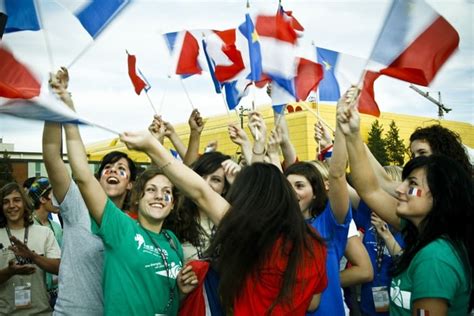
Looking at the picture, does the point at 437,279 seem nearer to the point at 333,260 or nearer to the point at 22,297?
the point at 333,260

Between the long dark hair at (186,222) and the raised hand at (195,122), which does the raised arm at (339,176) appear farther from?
the raised hand at (195,122)

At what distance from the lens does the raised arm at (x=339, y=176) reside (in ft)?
13.5

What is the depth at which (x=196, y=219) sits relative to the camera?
4.66 m

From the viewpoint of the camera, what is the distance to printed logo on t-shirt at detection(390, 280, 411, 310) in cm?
336

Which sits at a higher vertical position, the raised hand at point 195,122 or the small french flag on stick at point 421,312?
the raised hand at point 195,122

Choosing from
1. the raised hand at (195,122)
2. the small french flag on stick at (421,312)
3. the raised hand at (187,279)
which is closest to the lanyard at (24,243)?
the raised hand at (195,122)

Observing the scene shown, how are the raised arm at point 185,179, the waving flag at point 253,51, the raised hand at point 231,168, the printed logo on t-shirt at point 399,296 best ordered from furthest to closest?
1. the waving flag at point 253,51
2. the raised hand at point 231,168
3. the raised arm at point 185,179
4. the printed logo on t-shirt at point 399,296

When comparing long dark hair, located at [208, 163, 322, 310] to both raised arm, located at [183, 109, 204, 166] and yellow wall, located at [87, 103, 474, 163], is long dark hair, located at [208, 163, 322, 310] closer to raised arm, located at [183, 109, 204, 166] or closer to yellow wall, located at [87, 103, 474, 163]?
raised arm, located at [183, 109, 204, 166]

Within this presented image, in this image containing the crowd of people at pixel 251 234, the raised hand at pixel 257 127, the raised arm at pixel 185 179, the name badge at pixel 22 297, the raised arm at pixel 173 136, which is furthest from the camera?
the raised arm at pixel 173 136

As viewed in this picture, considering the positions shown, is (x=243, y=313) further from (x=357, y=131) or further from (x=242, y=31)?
(x=242, y=31)

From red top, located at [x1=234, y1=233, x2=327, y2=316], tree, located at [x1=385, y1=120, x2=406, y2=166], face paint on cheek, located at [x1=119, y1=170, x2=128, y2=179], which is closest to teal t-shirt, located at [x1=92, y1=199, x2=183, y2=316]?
red top, located at [x1=234, y1=233, x2=327, y2=316]

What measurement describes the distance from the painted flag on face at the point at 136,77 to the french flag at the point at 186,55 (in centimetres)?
43

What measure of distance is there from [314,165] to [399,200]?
1.36 metres

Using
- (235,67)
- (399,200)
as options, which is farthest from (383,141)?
(399,200)
